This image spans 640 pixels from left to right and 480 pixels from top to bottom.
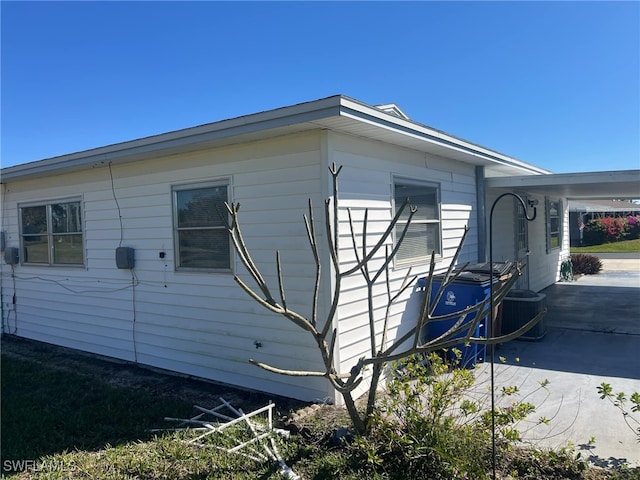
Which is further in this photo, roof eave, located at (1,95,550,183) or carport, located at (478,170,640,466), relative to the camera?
roof eave, located at (1,95,550,183)

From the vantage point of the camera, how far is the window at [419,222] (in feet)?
18.4

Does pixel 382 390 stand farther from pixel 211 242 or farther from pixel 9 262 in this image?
pixel 9 262

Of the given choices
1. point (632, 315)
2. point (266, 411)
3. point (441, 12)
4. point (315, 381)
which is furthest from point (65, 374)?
point (632, 315)

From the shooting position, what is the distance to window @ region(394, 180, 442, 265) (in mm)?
5594

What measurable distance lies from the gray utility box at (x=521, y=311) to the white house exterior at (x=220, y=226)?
3.16 feet

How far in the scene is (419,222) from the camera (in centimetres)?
594

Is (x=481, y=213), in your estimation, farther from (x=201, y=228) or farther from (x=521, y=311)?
(x=201, y=228)

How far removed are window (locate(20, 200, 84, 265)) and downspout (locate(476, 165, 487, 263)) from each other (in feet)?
21.4

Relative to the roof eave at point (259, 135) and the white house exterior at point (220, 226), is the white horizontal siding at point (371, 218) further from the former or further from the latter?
the roof eave at point (259, 135)

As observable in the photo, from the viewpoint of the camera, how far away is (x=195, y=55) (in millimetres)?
9016

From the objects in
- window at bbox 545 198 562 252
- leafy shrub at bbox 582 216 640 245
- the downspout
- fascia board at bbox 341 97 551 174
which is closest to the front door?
fascia board at bbox 341 97 551 174

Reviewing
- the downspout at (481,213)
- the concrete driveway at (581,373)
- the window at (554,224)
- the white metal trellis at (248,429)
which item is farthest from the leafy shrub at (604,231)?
the white metal trellis at (248,429)

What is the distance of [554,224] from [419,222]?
31.2 feet

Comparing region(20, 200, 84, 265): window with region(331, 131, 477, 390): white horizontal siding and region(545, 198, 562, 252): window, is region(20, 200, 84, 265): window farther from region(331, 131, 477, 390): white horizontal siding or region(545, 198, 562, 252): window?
region(545, 198, 562, 252): window
